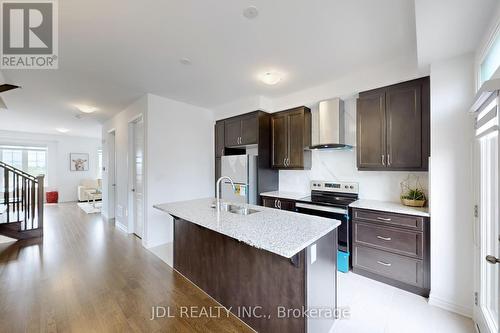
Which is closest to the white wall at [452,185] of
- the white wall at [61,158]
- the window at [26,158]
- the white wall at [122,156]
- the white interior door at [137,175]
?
the white wall at [122,156]

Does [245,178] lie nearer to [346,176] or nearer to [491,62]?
[346,176]

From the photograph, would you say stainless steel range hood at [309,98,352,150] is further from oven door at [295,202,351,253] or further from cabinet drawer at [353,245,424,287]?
cabinet drawer at [353,245,424,287]

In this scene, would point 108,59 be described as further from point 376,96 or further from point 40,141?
point 40,141

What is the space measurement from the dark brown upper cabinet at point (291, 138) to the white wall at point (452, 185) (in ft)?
5.48

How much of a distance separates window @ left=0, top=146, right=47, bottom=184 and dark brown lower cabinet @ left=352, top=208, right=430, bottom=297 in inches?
431

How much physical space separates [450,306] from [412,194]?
3.75 ft

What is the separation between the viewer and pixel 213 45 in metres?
2.20

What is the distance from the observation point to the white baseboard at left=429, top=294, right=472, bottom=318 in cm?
188

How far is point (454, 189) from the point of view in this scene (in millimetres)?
1954

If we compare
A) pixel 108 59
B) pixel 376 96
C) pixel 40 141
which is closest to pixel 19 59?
pixel 108 59

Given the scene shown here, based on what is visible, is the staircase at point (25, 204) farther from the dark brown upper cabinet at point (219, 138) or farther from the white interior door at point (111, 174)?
the dark brown upper cabinet at point (219, 138)

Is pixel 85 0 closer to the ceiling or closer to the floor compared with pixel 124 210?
closer to the ceiling

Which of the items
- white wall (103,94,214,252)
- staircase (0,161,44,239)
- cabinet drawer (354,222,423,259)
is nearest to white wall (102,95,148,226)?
white wall (103,94,214,252)

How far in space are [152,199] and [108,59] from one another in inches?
85.4
